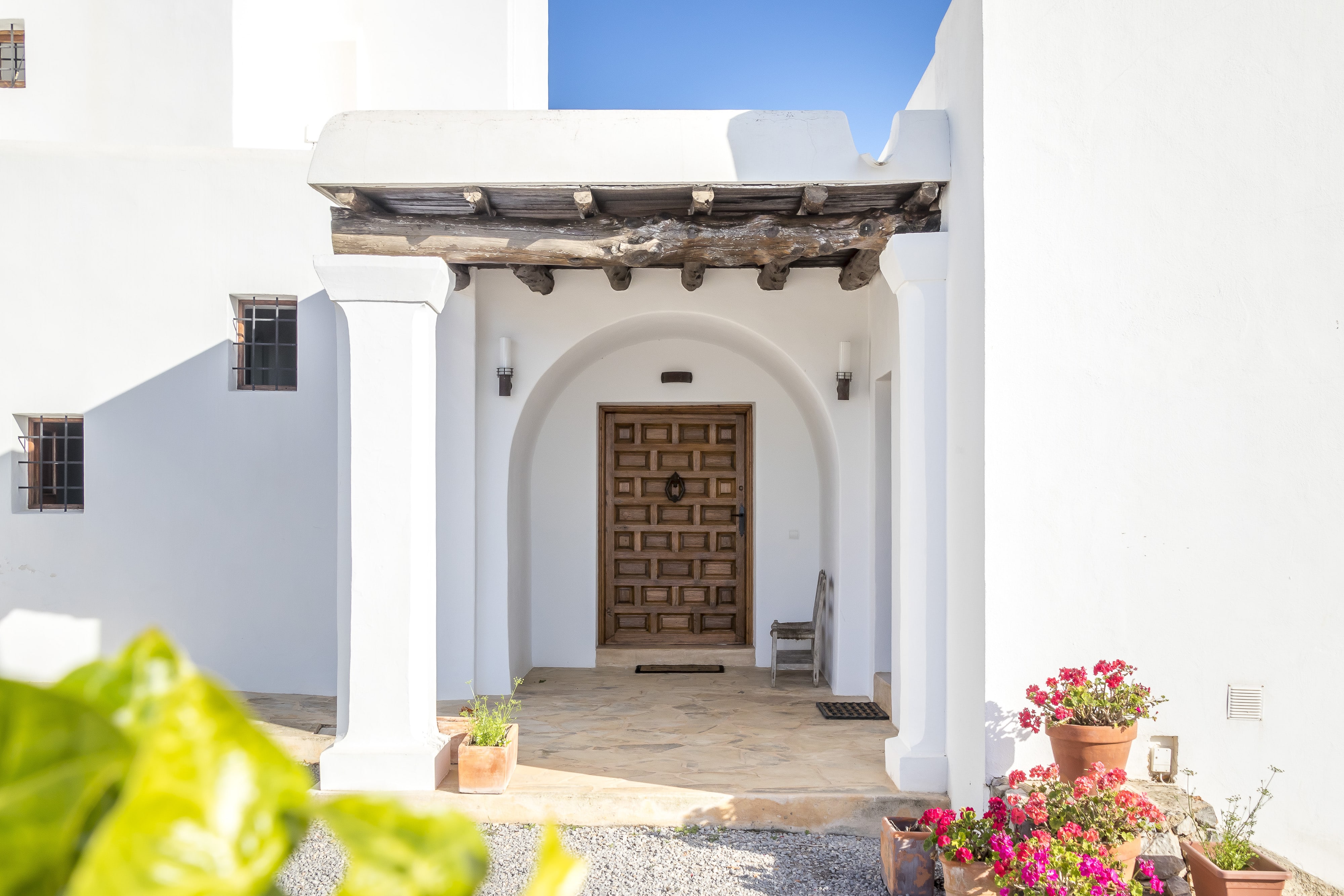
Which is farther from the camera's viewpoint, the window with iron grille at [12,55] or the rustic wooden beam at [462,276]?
the window with iron grille at [12,55]

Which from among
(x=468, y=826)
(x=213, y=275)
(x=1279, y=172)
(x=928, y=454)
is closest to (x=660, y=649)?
(x=928, y=454)

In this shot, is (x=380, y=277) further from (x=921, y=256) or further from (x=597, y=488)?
(x=597, y=488)

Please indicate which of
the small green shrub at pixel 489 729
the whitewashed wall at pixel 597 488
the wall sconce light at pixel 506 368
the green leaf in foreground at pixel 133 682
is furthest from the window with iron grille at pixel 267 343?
the green leaf in foreground at pixel 133 682

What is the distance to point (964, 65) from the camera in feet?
13.8

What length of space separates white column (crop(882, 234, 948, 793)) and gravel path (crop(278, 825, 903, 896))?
0.58 m

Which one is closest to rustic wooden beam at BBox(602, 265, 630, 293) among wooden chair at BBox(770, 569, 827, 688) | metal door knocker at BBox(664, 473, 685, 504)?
metal door knocker at BBox(664, 473, 685, 504)

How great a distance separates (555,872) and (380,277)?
4641 millimetres

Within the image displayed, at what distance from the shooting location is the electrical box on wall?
12.6 ft

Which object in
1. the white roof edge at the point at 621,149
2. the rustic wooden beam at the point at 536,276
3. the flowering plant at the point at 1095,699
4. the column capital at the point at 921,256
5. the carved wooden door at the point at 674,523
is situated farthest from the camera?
the carved wooden door at the point at 674,523

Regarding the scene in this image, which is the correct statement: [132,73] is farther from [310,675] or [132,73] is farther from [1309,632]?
[1309,632]

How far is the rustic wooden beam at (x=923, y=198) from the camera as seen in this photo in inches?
175

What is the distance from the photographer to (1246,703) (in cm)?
383

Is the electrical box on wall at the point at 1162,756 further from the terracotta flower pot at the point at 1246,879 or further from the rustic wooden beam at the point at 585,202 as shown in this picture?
the rustic wooden beam at the point at 585,202

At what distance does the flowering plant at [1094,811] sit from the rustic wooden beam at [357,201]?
4199 millimetres
